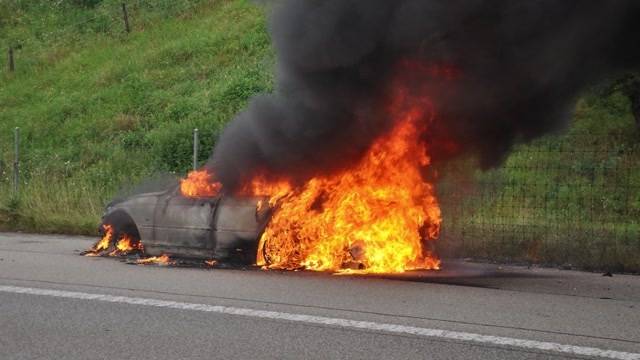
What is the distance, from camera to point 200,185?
31.3 ft

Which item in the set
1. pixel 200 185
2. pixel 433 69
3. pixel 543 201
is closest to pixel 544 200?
pixel 543 201

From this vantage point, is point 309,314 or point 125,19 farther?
point 125,19

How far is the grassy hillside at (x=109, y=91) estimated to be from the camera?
16.1 meters

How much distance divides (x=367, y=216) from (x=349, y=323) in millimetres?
2952

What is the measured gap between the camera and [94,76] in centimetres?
2917

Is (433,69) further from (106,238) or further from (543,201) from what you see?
(106,238)

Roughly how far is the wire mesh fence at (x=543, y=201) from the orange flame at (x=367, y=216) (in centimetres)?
133

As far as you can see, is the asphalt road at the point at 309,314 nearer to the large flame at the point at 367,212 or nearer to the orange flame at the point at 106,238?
the large flame at the point at 367,212

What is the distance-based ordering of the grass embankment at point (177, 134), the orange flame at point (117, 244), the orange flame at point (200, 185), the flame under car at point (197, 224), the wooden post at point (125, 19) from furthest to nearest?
the wooden post at point (125, 19) → the grass embankment at point (177, 134) → the orange flame at point (117, 244) → the orange flame at point (200, 185) → the flame under car at point (197, 224)

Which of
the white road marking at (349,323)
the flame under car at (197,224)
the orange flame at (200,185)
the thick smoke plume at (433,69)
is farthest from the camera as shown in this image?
the orange flame at (200,185)

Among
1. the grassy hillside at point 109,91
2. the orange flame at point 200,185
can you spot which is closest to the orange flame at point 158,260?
the orange flame at point 200,185

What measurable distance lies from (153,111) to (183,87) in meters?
1.63

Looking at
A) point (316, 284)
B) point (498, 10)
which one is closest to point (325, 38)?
point (498, 10)

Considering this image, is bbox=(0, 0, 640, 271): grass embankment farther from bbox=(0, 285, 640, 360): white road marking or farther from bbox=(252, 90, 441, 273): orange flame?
bbox=(0, 285, 640, 360): white road marking
